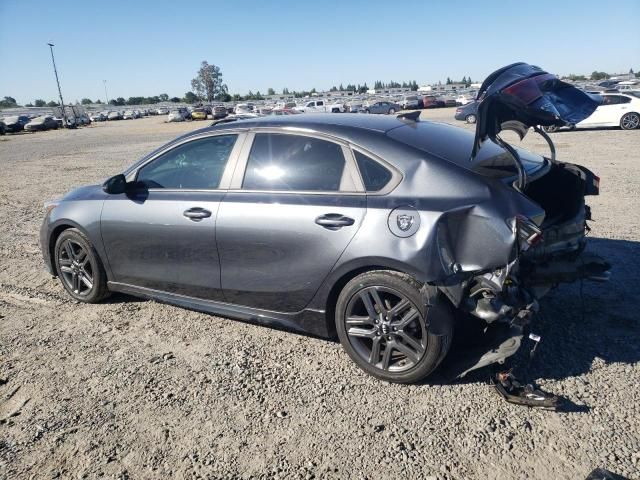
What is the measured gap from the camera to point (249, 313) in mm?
3732

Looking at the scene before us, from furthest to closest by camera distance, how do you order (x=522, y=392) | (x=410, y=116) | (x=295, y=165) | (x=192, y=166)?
(x=410, y=116) < (x=192, y=166) < (x=295, y=165) < (x=522, y=392)

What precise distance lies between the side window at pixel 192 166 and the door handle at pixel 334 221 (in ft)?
3.32

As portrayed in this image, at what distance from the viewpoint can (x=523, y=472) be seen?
2.41 meters

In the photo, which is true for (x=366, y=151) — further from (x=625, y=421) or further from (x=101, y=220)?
(x=101, y=220)

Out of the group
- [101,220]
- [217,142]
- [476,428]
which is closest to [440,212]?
[476,428]

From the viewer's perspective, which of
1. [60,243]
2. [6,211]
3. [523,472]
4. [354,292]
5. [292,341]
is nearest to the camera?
[523,472]

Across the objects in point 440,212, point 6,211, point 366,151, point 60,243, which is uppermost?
point 366,151

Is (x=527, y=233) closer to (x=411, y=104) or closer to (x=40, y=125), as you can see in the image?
(x=411, y=104)

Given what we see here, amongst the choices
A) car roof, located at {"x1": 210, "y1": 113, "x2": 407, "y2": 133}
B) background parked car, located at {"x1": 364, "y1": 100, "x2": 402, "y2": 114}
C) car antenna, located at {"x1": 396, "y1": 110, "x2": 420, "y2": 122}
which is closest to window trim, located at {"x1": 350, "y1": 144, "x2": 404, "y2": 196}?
car roof, located at {"x1": 210, "y1": 113, "x2": 407, "y2": 133}

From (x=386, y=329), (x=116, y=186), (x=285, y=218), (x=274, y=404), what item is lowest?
(x=274, y=404)

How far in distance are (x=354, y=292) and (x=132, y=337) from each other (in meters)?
1.98

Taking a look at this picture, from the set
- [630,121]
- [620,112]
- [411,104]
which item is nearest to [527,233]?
[620,112]

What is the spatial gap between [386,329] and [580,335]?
1575 millimetres

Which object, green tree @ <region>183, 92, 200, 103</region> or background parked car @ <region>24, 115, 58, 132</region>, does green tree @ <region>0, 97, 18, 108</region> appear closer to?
green tree @ <region>183, 92, 200, 103</region>
